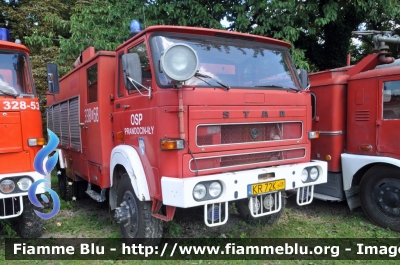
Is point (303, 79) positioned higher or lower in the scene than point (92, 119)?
higher

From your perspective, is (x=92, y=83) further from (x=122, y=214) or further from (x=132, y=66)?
(x=122, y=214)

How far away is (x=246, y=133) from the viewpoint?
12.2 ft

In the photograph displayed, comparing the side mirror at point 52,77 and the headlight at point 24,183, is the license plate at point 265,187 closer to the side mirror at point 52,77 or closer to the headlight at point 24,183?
the headlight at point 24,183

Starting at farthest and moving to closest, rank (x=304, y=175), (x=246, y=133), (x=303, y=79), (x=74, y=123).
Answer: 1. (x=74, y=123)
2. (x=303, y=79)
3. (x=304, y=175)
4. (x=246, y=133)

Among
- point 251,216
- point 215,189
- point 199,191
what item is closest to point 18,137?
point 199,191

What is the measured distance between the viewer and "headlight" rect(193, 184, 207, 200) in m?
3.20

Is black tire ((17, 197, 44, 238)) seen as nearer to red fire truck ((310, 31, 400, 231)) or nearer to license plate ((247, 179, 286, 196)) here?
license plate ((247, 179, 286, 196))

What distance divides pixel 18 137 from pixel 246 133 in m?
2.70

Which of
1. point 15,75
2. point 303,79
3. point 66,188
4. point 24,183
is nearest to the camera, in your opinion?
point 24,183

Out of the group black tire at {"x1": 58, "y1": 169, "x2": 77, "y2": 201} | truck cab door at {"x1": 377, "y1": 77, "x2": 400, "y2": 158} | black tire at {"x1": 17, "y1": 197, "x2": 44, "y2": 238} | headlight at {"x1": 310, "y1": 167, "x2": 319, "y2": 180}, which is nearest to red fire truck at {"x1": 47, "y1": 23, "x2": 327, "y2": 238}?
headlight at {"x1": 310, "y1": 167, "x2": 319, "y2": 180}

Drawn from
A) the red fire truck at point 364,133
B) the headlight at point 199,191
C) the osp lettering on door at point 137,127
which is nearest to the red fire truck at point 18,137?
the osp lettering on door at point 137,127

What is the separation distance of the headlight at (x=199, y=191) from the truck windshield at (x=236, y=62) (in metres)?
1.05

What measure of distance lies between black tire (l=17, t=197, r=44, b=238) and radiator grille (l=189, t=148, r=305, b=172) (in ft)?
7.55

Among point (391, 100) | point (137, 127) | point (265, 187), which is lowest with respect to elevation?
point (265, 187)
